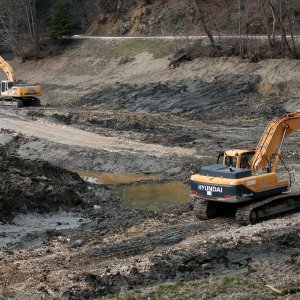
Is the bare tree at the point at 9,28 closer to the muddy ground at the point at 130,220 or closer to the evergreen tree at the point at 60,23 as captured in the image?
the evergreen tree at the point at 60,23

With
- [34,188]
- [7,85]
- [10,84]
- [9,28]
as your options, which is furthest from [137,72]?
[34,188]

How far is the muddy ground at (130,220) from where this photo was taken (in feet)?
42.6

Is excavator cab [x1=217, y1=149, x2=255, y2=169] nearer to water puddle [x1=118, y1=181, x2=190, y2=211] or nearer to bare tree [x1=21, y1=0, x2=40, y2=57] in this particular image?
water puddle [x1=118, y1=181, x2=190, y2=211]

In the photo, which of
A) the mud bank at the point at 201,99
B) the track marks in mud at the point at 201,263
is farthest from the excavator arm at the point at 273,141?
the mud bank at the point at 201,99

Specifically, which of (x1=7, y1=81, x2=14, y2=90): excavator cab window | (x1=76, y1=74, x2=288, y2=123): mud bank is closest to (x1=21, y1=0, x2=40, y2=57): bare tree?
(x1=76, y1=74, x2=288, y2=123): mud bank

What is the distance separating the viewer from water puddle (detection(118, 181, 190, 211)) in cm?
2264

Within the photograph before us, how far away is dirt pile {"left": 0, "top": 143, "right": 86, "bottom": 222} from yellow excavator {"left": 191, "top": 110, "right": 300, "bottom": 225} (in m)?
4.91

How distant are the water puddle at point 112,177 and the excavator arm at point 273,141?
944 centimetres

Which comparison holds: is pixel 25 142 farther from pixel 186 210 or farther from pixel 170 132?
pixel 186 210

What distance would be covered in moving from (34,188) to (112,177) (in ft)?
24.3

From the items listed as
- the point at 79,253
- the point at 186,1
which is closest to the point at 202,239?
the point at 79,253

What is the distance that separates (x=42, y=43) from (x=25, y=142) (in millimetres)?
35586

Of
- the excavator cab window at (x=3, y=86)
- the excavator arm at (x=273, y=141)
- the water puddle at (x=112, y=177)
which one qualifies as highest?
the excavator arm at (x=273, y=141)

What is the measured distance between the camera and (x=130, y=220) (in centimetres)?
1928
